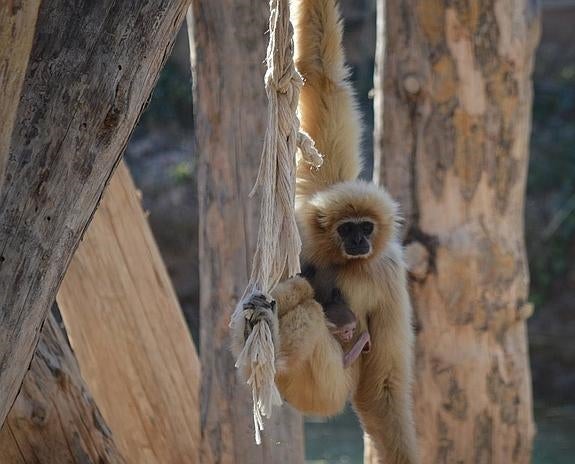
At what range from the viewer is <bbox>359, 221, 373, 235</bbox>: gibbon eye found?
4.19 metres

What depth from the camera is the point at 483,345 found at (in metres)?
5.32

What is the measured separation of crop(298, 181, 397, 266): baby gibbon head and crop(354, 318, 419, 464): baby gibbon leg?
40 cm

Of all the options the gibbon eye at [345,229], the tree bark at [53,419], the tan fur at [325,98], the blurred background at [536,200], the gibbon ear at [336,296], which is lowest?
the tree bark at [53,419]

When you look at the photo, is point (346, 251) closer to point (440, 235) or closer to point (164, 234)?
point (440, 235)

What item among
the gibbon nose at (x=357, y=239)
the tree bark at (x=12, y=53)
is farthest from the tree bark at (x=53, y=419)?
the tree bark at (x=12, y=53)

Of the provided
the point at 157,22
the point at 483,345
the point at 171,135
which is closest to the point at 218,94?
the point at 483,345

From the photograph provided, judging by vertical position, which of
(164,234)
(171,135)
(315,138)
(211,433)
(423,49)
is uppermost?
(171,135)

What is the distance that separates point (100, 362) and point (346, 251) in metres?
1.68

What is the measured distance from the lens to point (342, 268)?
4359 millimetres

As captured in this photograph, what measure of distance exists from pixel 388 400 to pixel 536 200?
8942mm

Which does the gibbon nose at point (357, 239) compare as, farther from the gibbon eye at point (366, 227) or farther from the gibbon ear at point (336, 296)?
the gibbon ear at point (336, 296)

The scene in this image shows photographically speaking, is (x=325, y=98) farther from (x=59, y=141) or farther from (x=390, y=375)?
(x=59, y=141)

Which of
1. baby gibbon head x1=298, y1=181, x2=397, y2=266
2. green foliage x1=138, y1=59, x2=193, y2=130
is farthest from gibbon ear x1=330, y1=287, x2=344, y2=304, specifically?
green foliage x1=138, y1=59, x2=193, y2=130

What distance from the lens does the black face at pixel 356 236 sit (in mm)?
4180
